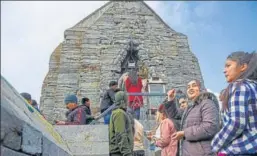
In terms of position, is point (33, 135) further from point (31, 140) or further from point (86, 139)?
point (86, 139)

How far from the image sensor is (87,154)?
530 centimetres

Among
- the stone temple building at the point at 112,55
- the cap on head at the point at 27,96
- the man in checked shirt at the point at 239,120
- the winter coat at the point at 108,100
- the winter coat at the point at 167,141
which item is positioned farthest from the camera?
the stone temple building at the point at 112,55

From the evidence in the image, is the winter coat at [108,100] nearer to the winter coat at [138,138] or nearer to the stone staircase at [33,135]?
the winter coat at [138,138]

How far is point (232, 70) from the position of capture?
315 cm

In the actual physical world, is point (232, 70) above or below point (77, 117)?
below

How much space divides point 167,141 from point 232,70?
1878 mm

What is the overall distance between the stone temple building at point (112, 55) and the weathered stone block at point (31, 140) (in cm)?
939

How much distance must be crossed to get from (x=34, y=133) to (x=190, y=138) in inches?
69.6

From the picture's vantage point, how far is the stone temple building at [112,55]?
13.2 meters

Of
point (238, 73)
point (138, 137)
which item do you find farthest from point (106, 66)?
point (238, 73)

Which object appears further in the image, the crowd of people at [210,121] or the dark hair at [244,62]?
the dark hair at [244,62]

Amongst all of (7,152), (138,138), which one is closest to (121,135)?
(138,138)

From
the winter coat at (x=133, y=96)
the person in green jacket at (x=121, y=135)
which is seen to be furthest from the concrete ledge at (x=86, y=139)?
the winter coat at (x=133, y=96)

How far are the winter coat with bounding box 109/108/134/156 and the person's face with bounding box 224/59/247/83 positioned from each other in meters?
1.90
